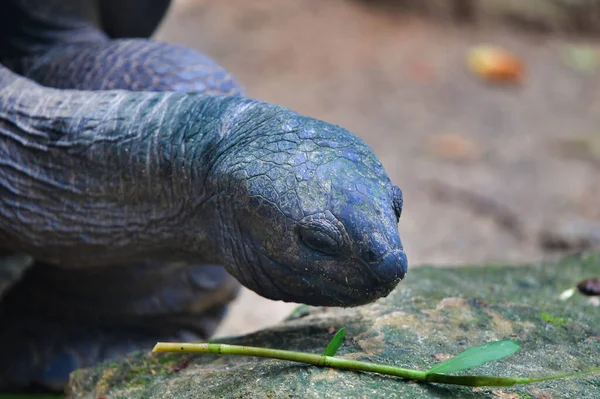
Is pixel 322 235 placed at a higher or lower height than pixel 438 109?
higher

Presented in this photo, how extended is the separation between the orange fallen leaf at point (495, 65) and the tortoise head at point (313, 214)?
518 cm

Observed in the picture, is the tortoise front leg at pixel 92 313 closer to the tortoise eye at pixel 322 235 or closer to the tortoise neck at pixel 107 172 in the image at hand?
the tortoise neck at pixel 107 172

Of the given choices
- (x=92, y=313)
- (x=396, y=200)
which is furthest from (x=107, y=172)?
(x=92, y=313)

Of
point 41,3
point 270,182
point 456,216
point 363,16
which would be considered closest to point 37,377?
point 41,3

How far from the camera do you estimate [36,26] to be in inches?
110

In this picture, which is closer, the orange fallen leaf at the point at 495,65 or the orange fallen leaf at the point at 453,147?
the orange fallen leaf at the point at 453,147

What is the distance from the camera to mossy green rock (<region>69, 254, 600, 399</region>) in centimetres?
158

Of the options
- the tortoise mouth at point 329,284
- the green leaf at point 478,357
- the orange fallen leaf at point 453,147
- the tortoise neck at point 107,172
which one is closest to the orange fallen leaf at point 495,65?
the orange fallen leaf at point 453,147

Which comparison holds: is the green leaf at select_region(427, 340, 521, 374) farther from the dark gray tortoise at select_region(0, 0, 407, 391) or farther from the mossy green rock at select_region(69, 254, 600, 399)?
the dark gray tortoise at select_region(0, 0, 407, 391)

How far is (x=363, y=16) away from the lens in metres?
→ 7.66

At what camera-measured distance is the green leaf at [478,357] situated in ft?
4.97

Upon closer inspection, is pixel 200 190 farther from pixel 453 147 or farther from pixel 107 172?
pixel 453 147

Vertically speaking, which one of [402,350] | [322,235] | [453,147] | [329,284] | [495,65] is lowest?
[453,147]

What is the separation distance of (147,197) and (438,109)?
14.4ft
